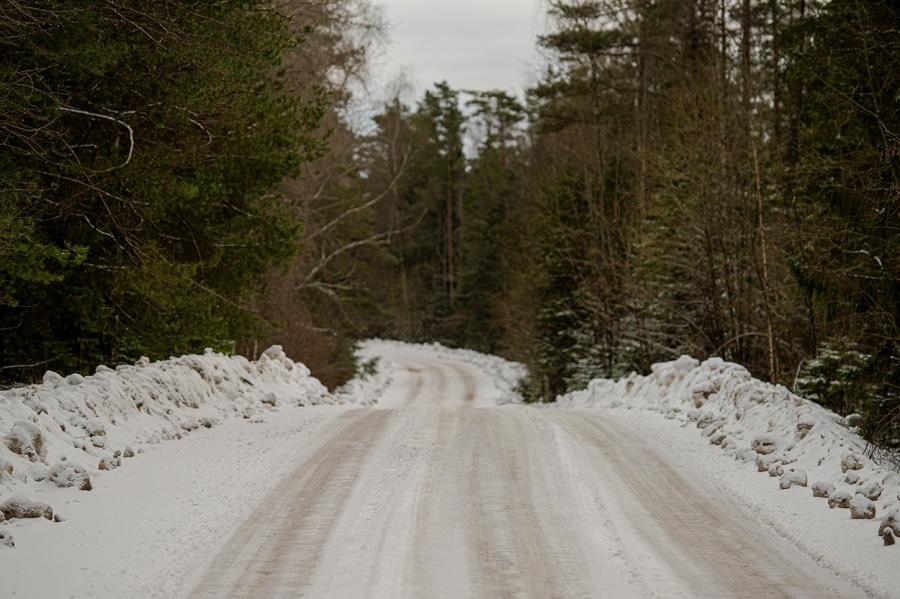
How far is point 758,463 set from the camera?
29.3 ft

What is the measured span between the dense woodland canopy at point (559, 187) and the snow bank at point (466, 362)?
188 inches

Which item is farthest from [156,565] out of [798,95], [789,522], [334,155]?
[334,155]

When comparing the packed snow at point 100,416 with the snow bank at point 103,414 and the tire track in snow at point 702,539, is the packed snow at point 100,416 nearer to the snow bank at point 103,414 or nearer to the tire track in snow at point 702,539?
the snow bank at point 103,414

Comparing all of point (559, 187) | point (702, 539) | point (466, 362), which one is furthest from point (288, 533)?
point (466, 362)

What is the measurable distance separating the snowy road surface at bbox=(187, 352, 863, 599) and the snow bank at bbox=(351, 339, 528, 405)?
22267 mm

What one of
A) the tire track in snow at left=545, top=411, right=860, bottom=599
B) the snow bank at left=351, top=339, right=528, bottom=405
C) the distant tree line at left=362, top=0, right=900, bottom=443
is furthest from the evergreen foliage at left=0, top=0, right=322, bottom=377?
the snow bank at left=351, top=339, right=528, bottom=405

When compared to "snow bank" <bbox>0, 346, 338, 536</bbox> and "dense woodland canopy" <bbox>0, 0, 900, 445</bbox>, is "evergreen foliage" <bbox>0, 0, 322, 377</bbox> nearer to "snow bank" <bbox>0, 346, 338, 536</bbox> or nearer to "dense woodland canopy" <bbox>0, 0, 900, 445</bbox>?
"dense woodland canopy" <bbox>0, 0, 900, 445</bbox>

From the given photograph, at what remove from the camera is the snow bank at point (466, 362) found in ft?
113

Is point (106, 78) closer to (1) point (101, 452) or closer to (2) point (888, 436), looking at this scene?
(1) point (101, 452)

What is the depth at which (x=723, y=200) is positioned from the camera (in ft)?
57.1

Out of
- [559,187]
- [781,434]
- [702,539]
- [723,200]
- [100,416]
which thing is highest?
[559,187]

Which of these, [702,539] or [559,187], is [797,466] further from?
[559,187]

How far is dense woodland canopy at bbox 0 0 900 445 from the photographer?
33.0ft

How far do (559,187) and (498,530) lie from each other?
19.4 meters
